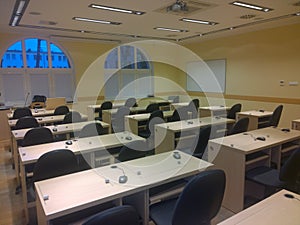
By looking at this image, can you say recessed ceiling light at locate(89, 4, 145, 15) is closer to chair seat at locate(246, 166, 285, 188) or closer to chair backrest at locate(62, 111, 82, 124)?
chair backrest at locate(62, 111, 82, 124)

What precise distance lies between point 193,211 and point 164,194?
53 centimetres

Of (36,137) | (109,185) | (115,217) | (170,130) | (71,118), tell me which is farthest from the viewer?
(71,118)

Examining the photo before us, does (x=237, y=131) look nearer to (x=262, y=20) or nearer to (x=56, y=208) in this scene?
(x=56, y=208)

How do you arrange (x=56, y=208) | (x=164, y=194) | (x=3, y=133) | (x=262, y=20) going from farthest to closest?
(x=3, y=133), (x=262, y=20), (x=164, y=194), (x=56, y=208)

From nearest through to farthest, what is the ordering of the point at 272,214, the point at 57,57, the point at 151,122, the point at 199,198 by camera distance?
1. the point at 272,214
2. the point at 199,198
3. the point at 151,122
4. the point at 57,57

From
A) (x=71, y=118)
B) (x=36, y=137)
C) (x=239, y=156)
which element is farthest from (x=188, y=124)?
(x=36, y=137)

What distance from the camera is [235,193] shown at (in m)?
2.82

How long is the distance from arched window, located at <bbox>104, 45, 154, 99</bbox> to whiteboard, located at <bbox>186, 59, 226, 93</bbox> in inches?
63.9

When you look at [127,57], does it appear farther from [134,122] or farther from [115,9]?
[134,122]

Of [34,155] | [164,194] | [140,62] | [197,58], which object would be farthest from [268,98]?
[34,155]

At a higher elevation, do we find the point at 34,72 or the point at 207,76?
the point at 34,72

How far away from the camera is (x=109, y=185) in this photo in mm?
1953

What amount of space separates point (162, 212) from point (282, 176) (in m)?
1.32

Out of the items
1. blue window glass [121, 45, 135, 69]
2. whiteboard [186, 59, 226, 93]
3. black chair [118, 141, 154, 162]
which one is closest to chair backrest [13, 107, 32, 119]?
black chair [118, 141, 154, 162]
